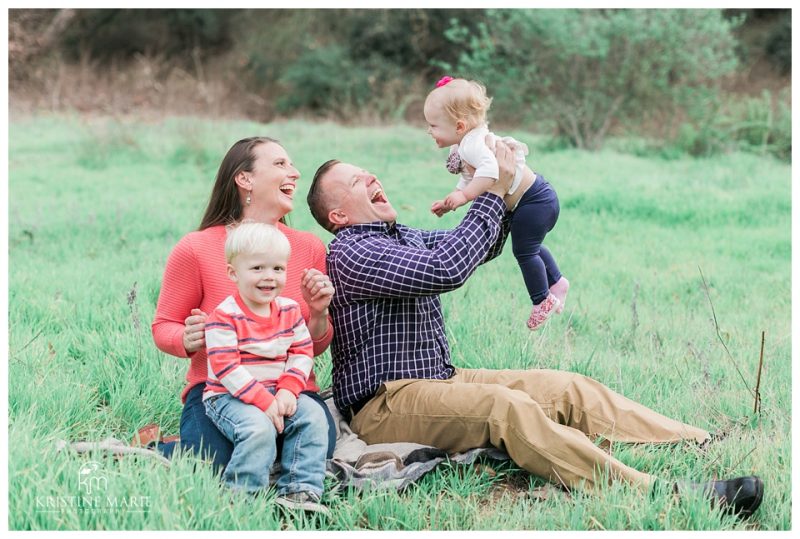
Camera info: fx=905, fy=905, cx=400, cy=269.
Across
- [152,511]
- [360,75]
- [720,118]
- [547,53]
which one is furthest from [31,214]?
[360,75]

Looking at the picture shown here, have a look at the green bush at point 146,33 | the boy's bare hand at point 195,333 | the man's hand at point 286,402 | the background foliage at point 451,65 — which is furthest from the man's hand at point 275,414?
the green bush at point 146,33

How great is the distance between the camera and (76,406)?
395cm

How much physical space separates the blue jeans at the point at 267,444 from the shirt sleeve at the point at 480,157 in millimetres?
1187

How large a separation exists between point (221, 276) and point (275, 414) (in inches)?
25.0

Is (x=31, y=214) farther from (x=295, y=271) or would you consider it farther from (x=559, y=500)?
(x=559, y=500)

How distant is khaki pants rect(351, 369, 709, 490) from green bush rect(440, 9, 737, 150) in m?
11.0

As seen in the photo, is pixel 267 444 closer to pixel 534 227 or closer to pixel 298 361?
pixel 298 361

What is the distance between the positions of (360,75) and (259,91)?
367cm

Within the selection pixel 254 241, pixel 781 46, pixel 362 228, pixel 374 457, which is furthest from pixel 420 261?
pixel 781 46

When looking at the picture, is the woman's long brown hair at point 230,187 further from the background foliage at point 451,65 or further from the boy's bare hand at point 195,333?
the background foliage at point 451,65

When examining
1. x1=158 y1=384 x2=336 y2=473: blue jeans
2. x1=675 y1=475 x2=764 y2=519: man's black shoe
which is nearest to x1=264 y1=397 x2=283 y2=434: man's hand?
x1=158 y1=384 x2=336 y2=473: blue jeans

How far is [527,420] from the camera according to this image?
3422 mm

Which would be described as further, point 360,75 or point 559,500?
point 360,75

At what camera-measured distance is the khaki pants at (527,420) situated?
11.0ft
